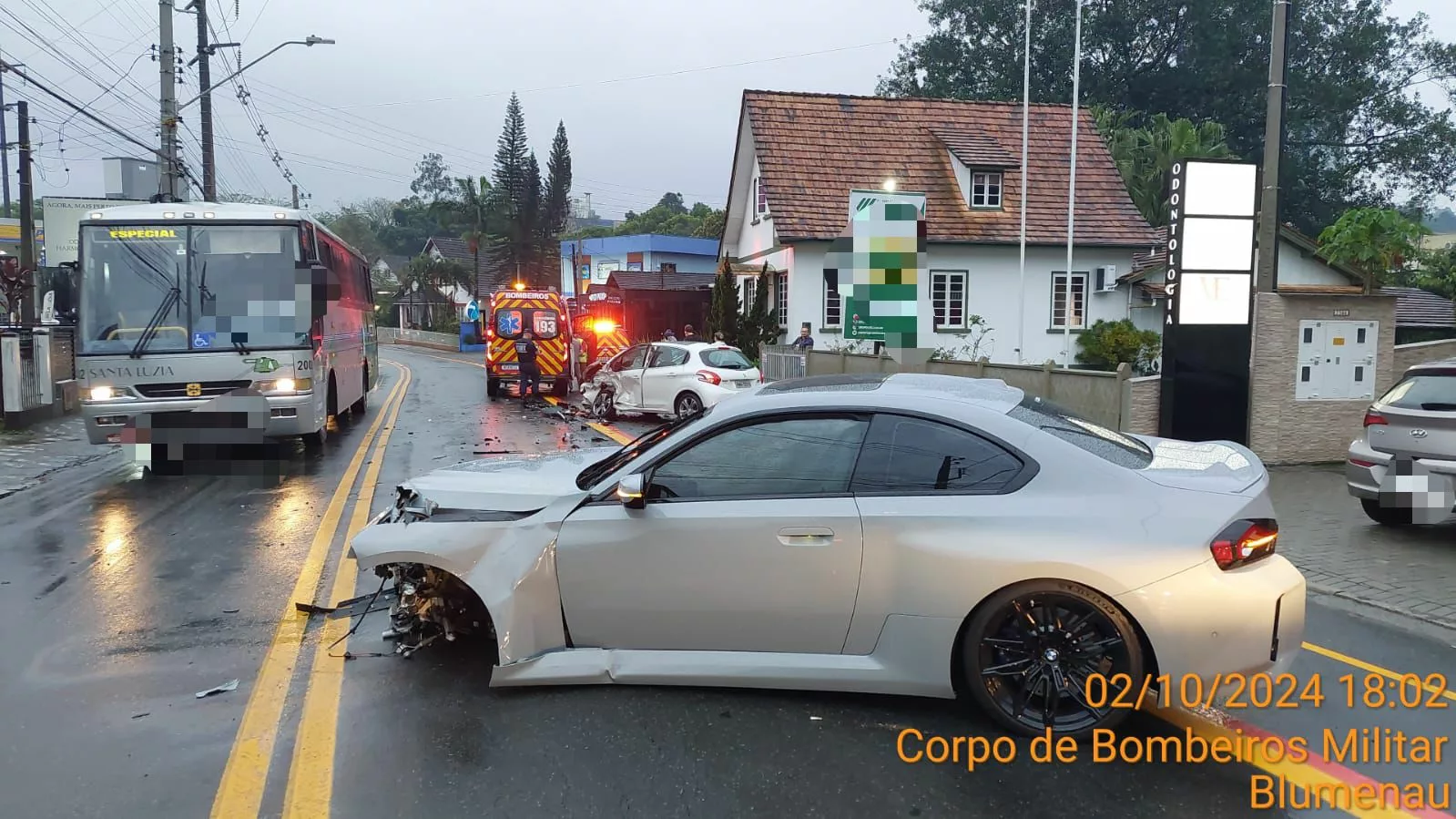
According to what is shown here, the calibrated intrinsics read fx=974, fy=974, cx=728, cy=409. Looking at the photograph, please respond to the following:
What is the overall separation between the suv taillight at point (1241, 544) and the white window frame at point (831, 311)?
21.9 meters

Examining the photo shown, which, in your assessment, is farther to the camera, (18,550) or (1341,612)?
(18,550)

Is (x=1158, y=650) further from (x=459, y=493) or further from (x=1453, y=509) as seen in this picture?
(x=1453, y=509)

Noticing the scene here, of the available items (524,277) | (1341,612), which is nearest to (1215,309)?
(1341,612)

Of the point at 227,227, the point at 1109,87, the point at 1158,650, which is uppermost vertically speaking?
the point at 1109,87

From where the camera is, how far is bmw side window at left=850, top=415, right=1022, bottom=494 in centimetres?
423

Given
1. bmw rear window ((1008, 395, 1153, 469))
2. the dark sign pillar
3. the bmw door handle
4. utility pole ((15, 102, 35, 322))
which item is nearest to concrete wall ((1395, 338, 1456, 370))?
the dark sign pillar

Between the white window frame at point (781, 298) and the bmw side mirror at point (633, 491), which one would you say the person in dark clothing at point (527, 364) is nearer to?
the white window frame at point (781, 298)

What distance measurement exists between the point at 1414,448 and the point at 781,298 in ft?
68.6

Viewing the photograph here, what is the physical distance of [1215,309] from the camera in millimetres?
11586

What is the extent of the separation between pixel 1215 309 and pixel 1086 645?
353 inches

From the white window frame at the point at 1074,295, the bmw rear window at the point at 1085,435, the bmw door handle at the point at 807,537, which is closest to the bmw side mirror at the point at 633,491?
the bmw door handle at the point at 807,537

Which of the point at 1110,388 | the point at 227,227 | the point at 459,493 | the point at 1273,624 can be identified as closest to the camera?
the point at 1273,624
